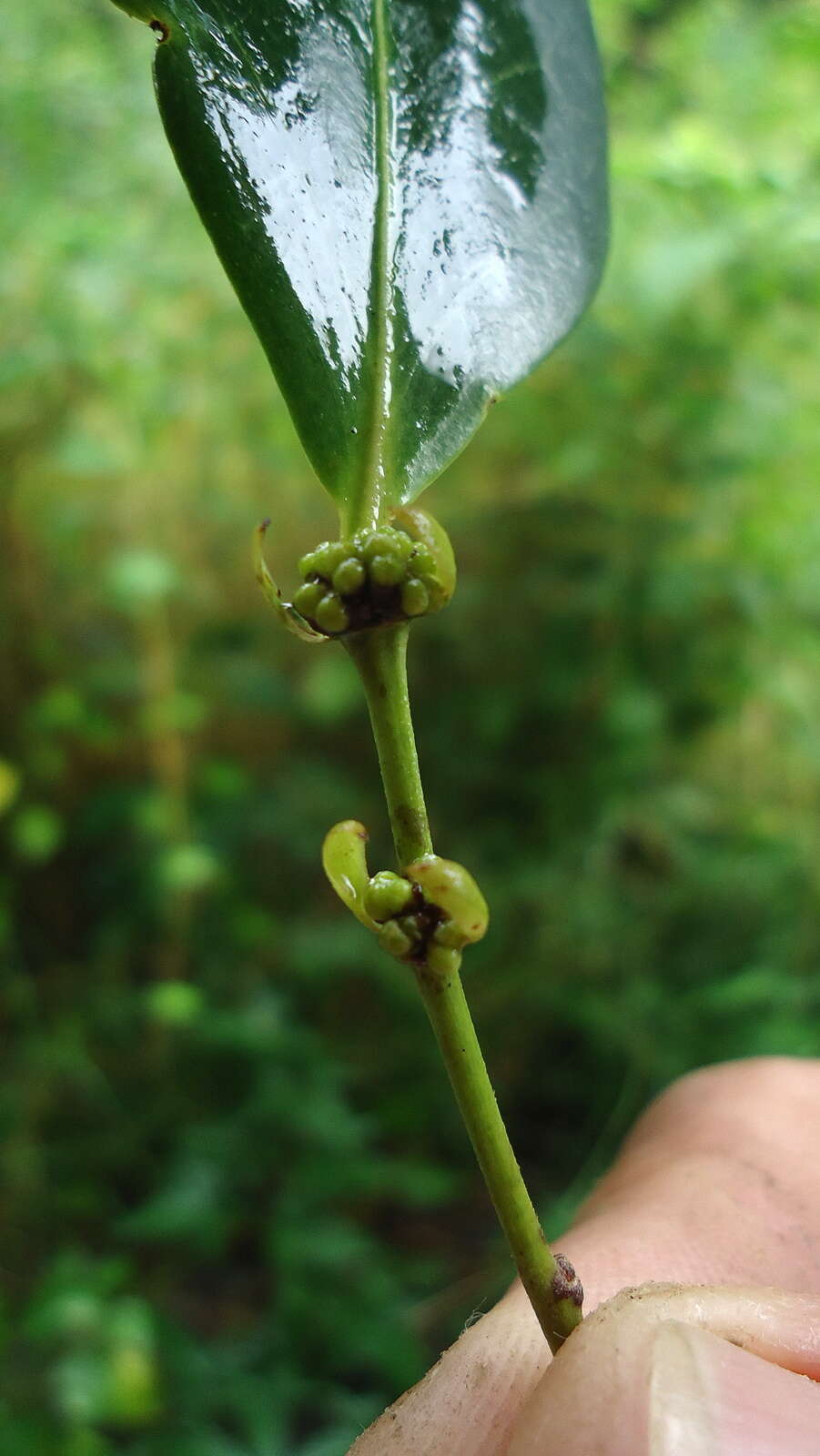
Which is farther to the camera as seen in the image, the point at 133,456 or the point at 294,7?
the point at 133,456

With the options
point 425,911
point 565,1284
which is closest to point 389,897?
point 425,911

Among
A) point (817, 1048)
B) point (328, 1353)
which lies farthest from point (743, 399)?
point (328, 1353)

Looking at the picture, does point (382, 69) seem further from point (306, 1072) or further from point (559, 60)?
point (306, 1072)

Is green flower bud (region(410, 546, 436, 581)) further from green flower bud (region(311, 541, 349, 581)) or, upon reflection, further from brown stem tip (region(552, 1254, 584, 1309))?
brown stem tip (region(552, 1254, 584, 1309))

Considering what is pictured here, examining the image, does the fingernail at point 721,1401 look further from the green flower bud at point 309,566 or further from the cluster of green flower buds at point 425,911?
the green flower bud at point 309,566

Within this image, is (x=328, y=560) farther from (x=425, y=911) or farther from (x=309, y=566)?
(x=425, y=911)

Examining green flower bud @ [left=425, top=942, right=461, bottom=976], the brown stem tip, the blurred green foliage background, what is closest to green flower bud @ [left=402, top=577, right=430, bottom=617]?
green flower bud @ [left=425, top=942, right=461, bottom=976]

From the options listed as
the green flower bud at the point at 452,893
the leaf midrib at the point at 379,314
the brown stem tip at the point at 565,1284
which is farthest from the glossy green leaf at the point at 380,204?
the brown stem tip at the point at 565,1284
